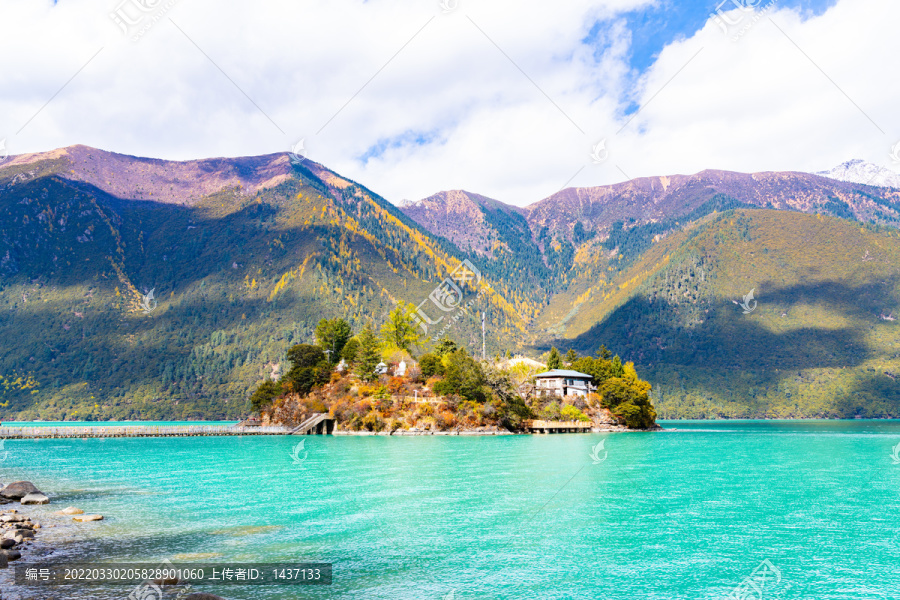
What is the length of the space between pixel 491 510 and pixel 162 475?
3794 centimetres

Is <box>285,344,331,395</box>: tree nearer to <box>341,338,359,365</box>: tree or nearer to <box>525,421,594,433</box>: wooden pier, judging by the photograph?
<box>341,338,359,365</box>: tree

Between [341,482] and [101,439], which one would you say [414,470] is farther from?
[101,439]

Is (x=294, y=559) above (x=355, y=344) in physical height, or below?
below

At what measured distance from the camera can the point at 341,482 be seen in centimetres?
5328

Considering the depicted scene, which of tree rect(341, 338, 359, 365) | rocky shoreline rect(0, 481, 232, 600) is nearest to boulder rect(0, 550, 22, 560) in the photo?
rocky shoreline rect(0, 481, 232, 600)

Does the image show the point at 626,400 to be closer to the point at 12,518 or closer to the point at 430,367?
the point at 430,367

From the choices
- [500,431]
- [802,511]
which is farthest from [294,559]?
[500,431]

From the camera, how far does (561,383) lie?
142 metres

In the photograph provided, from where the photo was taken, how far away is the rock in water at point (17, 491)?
42.3 metres

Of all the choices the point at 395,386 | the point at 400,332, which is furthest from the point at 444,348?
the point at 395,386

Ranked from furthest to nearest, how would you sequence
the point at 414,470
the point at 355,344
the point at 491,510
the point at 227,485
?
the point at 355,344 < the point at 414,470 < the point at 227,485 < the point at 491,510

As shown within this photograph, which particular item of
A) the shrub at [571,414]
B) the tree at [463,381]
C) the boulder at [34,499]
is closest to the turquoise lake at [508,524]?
the boulder at [34,499]

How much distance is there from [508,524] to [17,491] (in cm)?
3328

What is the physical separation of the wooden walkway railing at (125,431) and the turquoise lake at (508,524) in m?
67.9
